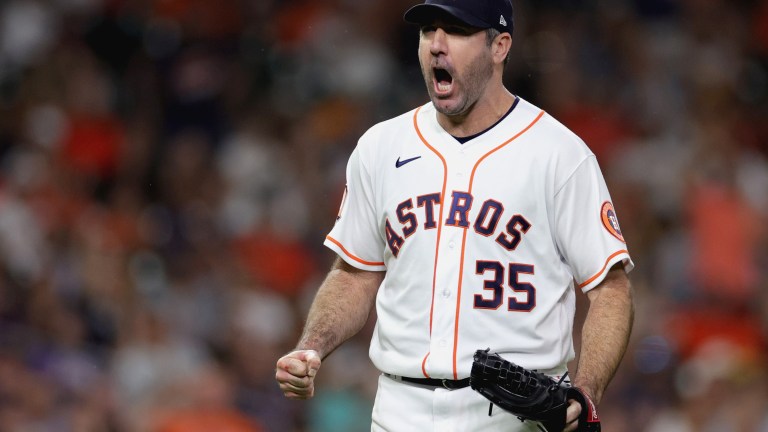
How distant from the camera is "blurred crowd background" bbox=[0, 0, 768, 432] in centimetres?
671

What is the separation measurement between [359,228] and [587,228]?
724 mm

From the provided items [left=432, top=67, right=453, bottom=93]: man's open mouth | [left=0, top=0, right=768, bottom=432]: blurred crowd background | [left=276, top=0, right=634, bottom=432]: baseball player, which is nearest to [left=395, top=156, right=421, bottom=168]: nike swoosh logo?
[left=276, top=0, right=634, bottom=432]: baseball player

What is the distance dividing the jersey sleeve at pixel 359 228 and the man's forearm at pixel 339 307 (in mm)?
50

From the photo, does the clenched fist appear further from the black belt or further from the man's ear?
the man's ear

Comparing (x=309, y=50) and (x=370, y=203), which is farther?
(x=309, y=50)

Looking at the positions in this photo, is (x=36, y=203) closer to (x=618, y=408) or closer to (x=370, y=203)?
(x=618, y=408)

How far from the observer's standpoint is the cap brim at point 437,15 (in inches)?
134

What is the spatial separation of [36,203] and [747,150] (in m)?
4.56

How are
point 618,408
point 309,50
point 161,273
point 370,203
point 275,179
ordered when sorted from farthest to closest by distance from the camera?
1. point 309,50
2. point 275,179
3. point 161,273
4. point 618,408
5. point 370,203

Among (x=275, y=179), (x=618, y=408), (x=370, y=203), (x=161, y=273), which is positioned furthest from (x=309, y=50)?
(x=370, y=203)

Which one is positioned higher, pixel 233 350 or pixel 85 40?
pixel 85 40

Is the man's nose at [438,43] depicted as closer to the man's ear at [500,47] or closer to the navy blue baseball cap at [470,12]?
the navy blue baseball cap at [470,12]

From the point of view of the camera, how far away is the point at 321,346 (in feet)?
11.5

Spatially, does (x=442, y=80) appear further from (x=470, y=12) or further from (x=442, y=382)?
(x=442, y=382)
